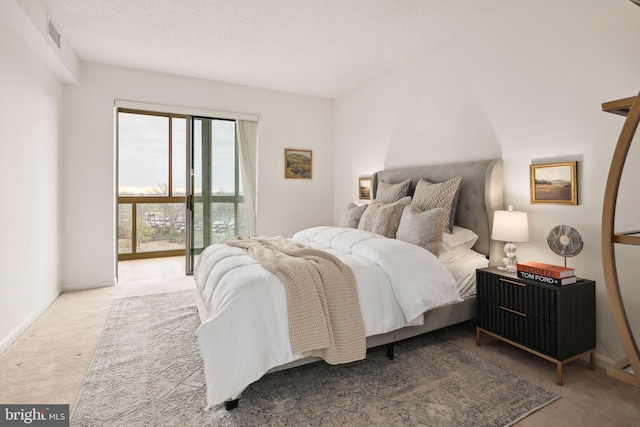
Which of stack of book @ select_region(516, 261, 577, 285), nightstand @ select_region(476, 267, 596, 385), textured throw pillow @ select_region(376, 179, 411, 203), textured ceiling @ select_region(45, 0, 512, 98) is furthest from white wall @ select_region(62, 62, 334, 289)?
stack of book @ select_region(516, 261, 577, 285)

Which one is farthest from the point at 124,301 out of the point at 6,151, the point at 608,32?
the point at 608,32

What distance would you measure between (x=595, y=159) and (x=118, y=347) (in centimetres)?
366

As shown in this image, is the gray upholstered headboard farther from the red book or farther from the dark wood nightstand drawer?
the red book

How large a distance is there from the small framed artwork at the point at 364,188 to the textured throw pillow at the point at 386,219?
136 centimetres

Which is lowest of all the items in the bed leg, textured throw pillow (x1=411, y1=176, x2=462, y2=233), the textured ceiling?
the bed leg

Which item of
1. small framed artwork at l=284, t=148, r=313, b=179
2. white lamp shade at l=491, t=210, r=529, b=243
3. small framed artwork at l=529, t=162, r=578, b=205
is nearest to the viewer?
small framed artwork at l=529, t=162, r=578, b=205

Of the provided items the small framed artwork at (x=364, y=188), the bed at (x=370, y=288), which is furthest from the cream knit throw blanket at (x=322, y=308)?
the small framed artwork at (x=364, y=188)

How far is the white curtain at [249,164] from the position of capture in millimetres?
4879

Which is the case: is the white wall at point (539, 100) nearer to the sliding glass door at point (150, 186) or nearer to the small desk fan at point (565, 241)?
the small desk fan at point (565, 241)

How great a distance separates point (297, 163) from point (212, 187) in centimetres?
133

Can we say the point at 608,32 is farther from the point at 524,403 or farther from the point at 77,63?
the point at 77,63

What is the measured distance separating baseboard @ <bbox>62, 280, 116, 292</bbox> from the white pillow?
13.0ft

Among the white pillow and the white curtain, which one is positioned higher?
the white curtain

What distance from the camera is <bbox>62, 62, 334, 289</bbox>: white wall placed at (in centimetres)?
399
